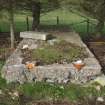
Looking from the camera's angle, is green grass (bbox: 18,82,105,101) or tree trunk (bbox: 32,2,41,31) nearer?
green grass (bbox: 18,82,105,101)

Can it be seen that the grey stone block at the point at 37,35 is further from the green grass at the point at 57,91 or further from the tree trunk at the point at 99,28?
the green grass at the point at 57,91

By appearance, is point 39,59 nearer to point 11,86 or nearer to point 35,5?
point 11,86

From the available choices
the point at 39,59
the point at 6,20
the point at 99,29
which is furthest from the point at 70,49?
the point at 99,29

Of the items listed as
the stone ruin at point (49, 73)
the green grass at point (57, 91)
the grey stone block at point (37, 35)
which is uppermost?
the grey stone block at point (37, 35)

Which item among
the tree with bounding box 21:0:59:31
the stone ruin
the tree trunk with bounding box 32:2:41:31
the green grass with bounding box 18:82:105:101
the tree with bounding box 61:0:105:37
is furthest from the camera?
the tree trunk with bounding box 32:2:41:31

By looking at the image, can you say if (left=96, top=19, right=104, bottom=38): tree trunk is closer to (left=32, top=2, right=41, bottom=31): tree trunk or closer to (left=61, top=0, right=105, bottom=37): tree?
(left=61, top=0, right=105, bottom=37): tree

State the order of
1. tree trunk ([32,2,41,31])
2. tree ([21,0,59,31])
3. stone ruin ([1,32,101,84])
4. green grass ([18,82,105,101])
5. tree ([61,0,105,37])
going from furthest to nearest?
tree trunk ([32,2,41,31]) → tree ([21,0,59,31]) → tree ([61,0,105,37]) → stone ruin ([1,32,101,84]) → green grass ([18,82,105,101])

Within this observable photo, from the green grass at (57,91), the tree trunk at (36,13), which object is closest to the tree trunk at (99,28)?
the tree trunk at (36,13)

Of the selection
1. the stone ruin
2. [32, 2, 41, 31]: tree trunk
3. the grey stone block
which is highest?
[32, 2, 41, 31]: tree trunk

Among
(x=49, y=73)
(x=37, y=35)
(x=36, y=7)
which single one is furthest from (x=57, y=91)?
(x=36, y=7)

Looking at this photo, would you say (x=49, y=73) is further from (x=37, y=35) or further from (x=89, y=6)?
(x=89, y=6)

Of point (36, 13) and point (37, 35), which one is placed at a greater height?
point (36, 13)

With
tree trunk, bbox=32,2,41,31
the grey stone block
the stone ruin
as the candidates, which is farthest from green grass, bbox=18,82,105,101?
tree trunk, bbox=32,2,41,31

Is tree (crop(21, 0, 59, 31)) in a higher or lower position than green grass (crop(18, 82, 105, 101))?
higher
